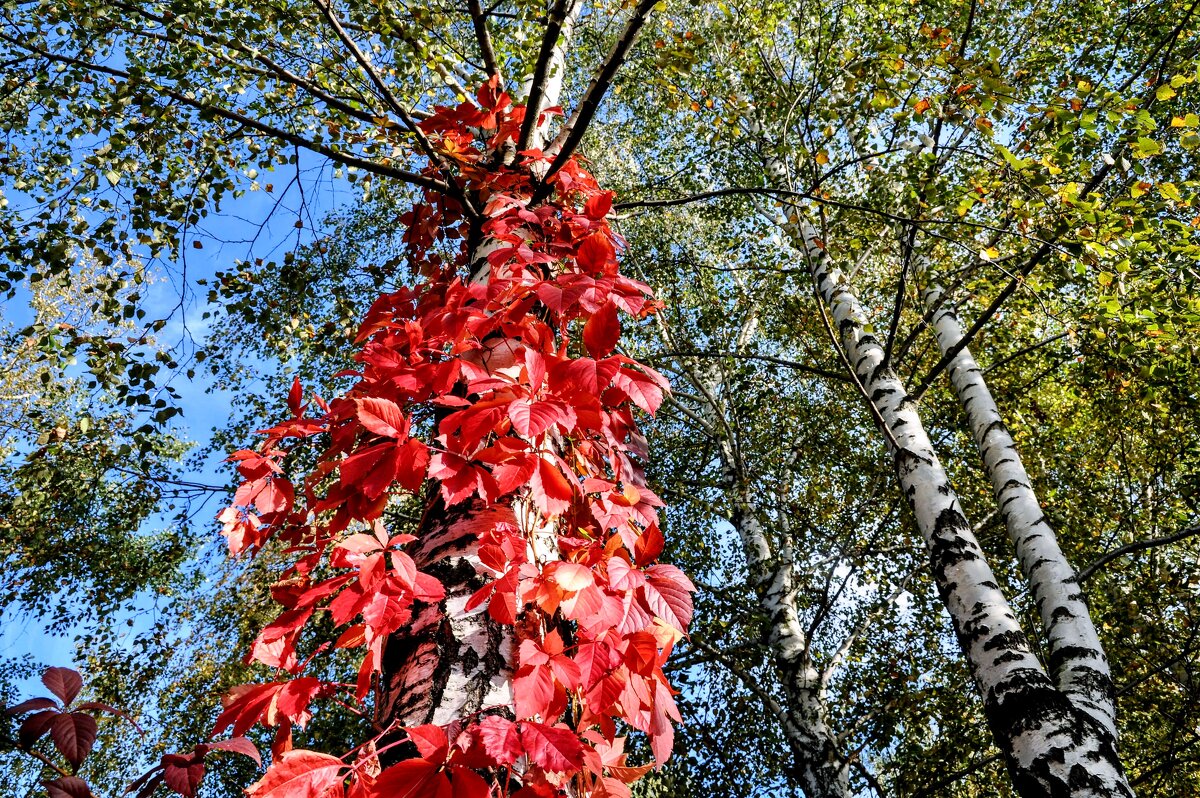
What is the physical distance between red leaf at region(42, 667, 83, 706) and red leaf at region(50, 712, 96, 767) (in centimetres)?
3

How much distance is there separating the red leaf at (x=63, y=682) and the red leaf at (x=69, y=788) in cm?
14

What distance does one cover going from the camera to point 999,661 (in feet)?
7.71

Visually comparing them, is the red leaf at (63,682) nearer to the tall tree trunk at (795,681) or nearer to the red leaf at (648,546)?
the red leaf at (648,546)

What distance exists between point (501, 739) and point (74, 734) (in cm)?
50

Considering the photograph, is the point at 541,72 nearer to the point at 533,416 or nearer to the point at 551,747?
the point at 533,416

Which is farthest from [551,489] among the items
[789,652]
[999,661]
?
[789,652]

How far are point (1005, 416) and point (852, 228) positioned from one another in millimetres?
3049

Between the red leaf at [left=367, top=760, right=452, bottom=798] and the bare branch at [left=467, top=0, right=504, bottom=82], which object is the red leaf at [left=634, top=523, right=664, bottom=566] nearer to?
the red leaf at [left=367, top=760, right=452, bottom=798]

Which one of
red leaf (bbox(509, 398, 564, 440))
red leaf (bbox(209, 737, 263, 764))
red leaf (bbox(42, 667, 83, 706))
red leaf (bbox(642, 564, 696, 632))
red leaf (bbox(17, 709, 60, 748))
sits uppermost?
red leaf (bbox(509, 398, 564, 440))

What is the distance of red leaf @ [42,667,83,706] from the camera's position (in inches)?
30.5

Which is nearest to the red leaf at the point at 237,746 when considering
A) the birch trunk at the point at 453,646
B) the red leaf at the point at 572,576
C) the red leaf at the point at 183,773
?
the red leaf at the point at 183,773

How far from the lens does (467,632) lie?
114cm

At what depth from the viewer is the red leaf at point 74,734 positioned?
0.69m

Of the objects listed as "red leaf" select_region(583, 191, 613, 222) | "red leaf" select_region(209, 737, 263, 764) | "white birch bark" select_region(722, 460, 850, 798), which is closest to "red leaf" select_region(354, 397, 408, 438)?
"red leaf" select_region(209, 737, 263, 764)
